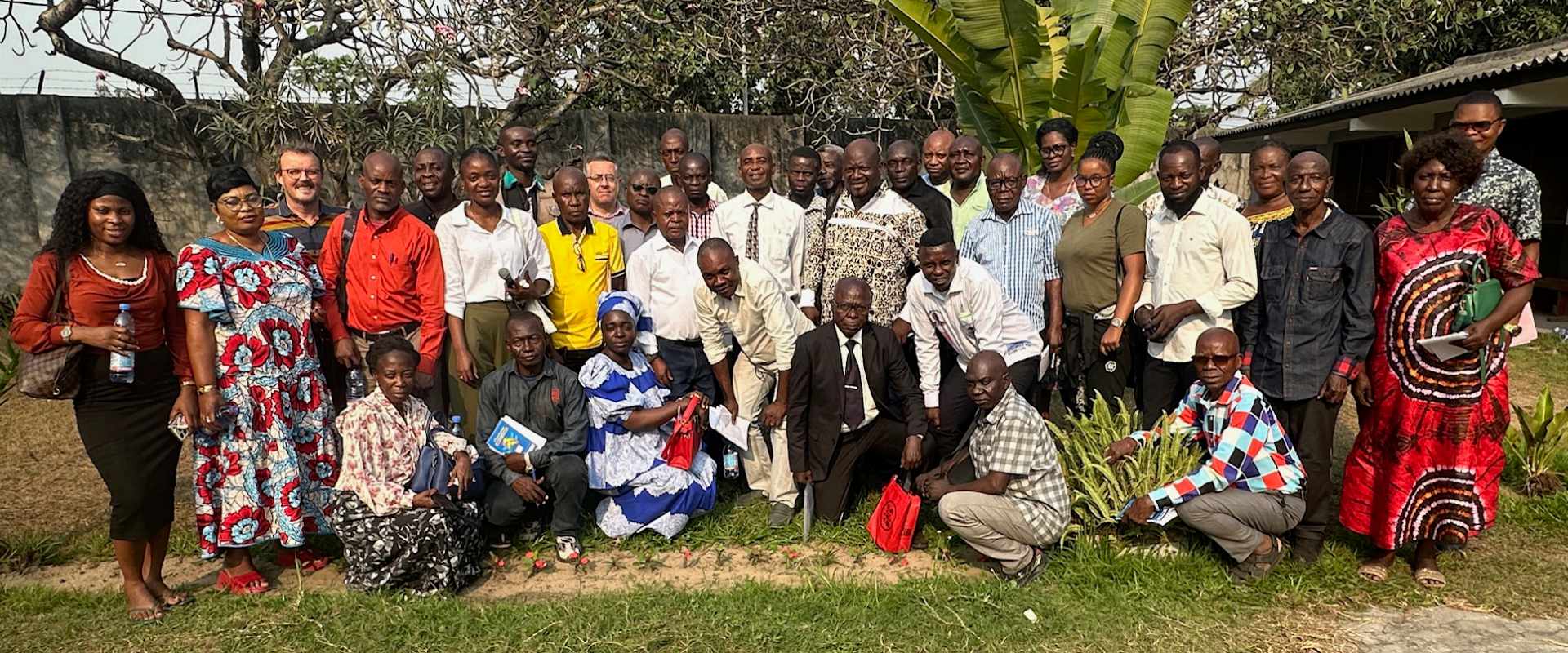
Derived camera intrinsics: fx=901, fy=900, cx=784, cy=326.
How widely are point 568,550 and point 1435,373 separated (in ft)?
12.1

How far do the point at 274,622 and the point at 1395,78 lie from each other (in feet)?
50.5

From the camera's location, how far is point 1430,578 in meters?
3.68

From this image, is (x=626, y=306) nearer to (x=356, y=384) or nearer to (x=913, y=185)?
(x=356, y=384)

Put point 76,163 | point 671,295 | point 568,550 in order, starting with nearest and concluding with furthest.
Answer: point 568,550, point 671,295, point 76,163

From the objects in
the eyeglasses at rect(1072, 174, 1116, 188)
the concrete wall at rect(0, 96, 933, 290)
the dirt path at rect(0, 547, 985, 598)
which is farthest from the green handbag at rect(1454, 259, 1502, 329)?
the concrete wall at rect(0, 96, 933, 290)

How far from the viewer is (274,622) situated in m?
3.43

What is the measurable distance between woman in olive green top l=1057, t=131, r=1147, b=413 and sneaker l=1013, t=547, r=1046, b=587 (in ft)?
3.46

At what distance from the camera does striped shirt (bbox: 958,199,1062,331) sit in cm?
450

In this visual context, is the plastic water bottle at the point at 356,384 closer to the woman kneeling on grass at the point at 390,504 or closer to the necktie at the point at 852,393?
the woman kneeling on grass at the point at 390,504

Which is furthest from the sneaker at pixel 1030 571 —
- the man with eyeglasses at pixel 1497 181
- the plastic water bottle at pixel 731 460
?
the man with eyeglasses at pixel 1497 181

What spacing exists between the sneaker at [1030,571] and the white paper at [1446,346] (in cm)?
168

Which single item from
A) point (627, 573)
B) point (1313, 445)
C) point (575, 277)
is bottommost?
point (627, 573)

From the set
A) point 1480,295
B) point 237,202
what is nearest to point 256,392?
point 237,202

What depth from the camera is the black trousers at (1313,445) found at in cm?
378
